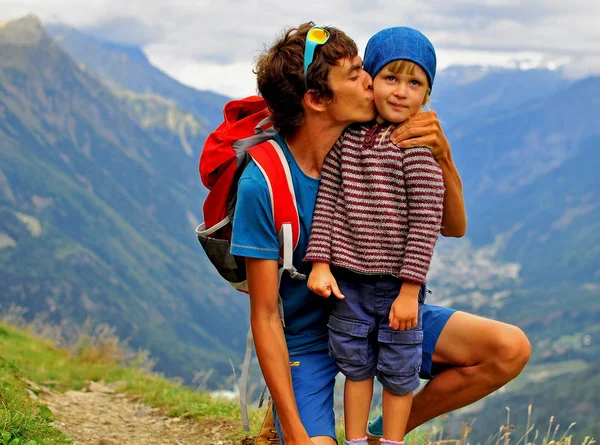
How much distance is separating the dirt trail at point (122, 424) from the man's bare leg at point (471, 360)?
1934 mm

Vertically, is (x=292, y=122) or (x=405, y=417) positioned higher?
(x=292, y=122)

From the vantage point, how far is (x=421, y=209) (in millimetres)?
3799

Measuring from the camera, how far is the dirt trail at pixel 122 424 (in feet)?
19.0

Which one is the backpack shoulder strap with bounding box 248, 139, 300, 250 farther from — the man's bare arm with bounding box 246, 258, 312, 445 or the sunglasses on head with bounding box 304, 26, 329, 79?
the sunglasses on head with bounding box 304, 26, 329, 79

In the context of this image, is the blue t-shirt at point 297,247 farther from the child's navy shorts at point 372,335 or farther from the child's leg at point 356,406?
the child's leg at point 356,406

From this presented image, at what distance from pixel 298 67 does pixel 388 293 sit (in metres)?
1.33

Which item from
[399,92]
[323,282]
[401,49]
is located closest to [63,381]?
[323,282]

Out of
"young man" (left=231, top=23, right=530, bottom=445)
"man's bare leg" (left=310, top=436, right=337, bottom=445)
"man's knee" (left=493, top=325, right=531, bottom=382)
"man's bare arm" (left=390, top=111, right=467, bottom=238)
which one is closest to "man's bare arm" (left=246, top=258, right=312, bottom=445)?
"young man" (left=231, top=23, right=530, bottom=445)

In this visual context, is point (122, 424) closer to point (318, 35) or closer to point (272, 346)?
point (272, 346)

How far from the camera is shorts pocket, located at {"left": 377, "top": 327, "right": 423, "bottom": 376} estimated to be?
392 centimetres

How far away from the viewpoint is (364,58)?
4164 mm

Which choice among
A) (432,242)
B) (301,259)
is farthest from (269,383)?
(432,242)

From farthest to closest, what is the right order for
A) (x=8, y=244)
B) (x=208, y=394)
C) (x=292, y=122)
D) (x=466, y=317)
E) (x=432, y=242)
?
(x=8, y=244)
(x=208, y=394)
(x=466, y=317)
(x=292, y=122)
(x=432, y=242)

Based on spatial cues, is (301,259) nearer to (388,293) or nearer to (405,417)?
(388,293)
